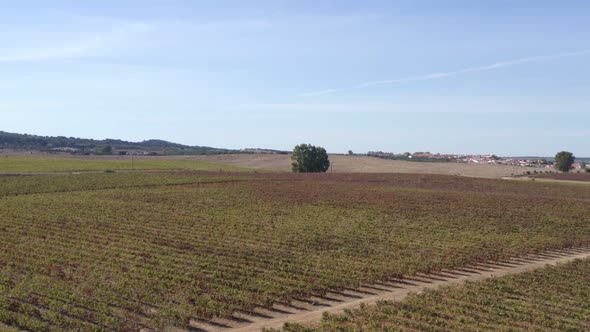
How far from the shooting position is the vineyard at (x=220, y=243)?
20.4m

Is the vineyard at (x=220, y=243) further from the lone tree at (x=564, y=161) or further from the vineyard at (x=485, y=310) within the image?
the lone tree at (x=564, y=161)

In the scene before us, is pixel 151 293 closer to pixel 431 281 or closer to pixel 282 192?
pixel 431 281

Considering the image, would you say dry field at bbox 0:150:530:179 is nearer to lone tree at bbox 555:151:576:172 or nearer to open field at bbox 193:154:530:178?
open field at bbox 193:154:530:178

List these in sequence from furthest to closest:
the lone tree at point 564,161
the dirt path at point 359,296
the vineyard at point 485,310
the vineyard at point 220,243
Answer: the lone tree at point 564,161, the vineyard at point 220,243, the dirt path at point 359,296, the vineyard at point 485,310

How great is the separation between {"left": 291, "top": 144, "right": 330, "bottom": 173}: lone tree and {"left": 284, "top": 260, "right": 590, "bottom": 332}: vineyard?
4379 inches

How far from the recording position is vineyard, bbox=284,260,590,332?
725 inches

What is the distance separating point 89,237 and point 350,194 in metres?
37.6

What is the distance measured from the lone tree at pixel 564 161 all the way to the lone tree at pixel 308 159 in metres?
75.9

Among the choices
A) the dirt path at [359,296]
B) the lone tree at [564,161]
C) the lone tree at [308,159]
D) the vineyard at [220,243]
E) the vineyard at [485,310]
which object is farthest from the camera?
the lone tree at [564,161]

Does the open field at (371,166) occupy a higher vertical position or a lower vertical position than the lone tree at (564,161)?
lower

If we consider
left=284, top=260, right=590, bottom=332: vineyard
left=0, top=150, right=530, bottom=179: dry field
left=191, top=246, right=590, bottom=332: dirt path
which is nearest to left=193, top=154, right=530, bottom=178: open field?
left=0, top=150, right=530, bottom=179: dry field

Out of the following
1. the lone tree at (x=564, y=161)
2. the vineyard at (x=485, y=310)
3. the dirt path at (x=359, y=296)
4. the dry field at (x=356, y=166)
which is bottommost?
the dirt path at (x=359, y=296)

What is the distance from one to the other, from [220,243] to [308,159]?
341 ft

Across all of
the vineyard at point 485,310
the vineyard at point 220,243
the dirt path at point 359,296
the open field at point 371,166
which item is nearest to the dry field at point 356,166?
the open field at point 371,166
